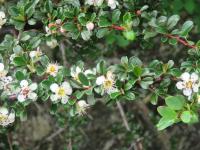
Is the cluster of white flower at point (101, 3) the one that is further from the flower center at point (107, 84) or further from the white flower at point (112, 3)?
the flower center at point (107, 84)

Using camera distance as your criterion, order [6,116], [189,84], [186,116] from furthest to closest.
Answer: [6,116] → [189,84] → [186,116]

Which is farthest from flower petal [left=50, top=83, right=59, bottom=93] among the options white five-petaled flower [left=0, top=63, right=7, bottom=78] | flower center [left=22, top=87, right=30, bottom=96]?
white five-petaled flower [left=0, top=63, right=7, bottom=78]

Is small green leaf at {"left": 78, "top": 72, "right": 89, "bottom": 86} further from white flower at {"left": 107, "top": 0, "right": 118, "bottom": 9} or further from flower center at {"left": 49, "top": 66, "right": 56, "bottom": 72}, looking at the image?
white flower at {"left": 107, "top": 0, "right": 118, "bottom": 9}

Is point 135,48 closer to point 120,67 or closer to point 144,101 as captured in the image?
point 144,101

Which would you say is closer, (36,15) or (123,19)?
(123,19)

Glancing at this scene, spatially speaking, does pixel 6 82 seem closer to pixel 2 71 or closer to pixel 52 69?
pixel 2 71

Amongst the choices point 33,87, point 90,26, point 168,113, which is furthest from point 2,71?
point 168,113

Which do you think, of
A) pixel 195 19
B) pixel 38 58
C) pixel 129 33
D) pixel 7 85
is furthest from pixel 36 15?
pixel 195 19
